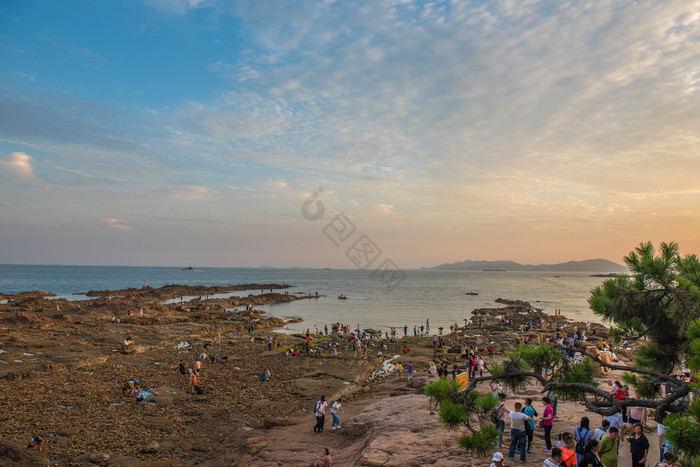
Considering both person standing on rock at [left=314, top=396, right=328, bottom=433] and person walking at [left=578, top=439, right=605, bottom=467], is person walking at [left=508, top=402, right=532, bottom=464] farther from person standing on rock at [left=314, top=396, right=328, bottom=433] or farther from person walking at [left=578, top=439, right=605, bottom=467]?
person standing on rock at [left=314, top=396, right=328, bottom=433]

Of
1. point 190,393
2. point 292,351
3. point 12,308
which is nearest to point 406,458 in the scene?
point 190,393

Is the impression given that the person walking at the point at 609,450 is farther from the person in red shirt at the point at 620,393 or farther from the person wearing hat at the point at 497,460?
the person wearing hat at the point at 497,460

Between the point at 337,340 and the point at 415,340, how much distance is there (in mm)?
8641

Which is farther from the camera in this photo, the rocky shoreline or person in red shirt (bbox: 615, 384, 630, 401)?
the rocky shoreline

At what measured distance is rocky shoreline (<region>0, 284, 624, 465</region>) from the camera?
1370cm

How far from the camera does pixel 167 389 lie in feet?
68.0

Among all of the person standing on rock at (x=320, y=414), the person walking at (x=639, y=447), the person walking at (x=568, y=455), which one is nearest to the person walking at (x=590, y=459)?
the person walking at (x=568, y=455)

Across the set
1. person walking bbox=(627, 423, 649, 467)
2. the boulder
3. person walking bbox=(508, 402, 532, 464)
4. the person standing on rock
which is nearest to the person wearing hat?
person walking bbox=(508, 402, 532, 464)

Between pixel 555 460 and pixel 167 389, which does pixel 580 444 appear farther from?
pixel 167 389

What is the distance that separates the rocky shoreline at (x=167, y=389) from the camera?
1370 cm

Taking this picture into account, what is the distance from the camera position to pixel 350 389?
22938mm

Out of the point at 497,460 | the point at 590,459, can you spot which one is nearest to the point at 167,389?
the point at 497,460

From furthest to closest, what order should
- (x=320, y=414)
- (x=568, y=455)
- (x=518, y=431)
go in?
1. (x=320, y=414)
2. (x=518, y=431)
3. (x=568, y=455)

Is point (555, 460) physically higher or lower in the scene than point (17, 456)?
higher
